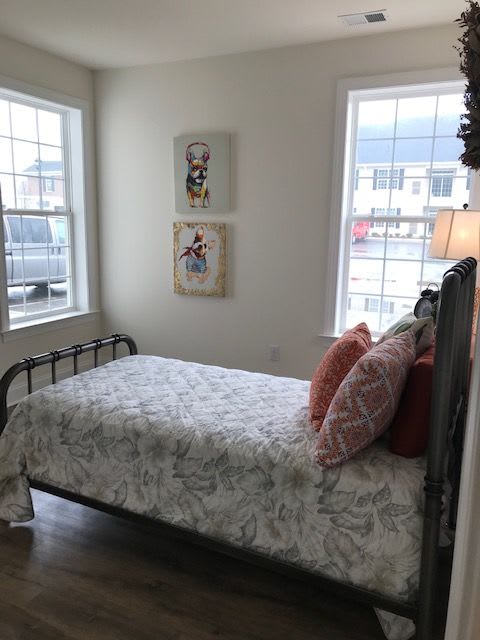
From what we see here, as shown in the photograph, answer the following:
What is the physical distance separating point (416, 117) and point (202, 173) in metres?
1.71

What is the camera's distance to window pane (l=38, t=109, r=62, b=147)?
431cm

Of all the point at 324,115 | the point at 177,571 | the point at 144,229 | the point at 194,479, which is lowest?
the point at 177,571

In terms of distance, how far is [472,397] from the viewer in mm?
1043

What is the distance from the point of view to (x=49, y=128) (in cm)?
440

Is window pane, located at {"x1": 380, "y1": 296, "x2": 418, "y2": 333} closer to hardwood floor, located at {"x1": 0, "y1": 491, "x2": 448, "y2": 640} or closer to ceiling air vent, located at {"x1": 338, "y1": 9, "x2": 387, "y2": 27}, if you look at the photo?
ceiling air vent, located at {"x1": 338, "y1": 9, "x2": 387, "y2": 27}

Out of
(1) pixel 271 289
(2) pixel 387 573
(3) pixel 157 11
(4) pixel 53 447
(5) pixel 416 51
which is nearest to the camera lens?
(2) pixel 387 573

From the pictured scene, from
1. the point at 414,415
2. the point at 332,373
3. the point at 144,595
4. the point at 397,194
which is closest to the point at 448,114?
the point at 397,194

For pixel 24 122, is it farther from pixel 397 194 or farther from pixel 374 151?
pixel 397 194

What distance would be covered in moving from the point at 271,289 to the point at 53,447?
235 centimetres

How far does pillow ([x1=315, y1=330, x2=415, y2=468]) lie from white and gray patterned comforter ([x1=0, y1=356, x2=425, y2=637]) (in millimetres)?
67

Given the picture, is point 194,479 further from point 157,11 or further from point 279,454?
point 157,11

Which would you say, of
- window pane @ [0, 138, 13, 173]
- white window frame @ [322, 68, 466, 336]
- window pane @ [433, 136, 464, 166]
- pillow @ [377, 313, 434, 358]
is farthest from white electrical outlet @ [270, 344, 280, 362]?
window pane @ [0, 138, 13, 173]

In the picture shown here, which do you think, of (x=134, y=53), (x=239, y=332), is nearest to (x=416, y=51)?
(x=134, y=53)

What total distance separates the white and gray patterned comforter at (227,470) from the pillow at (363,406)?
2.6 inches
